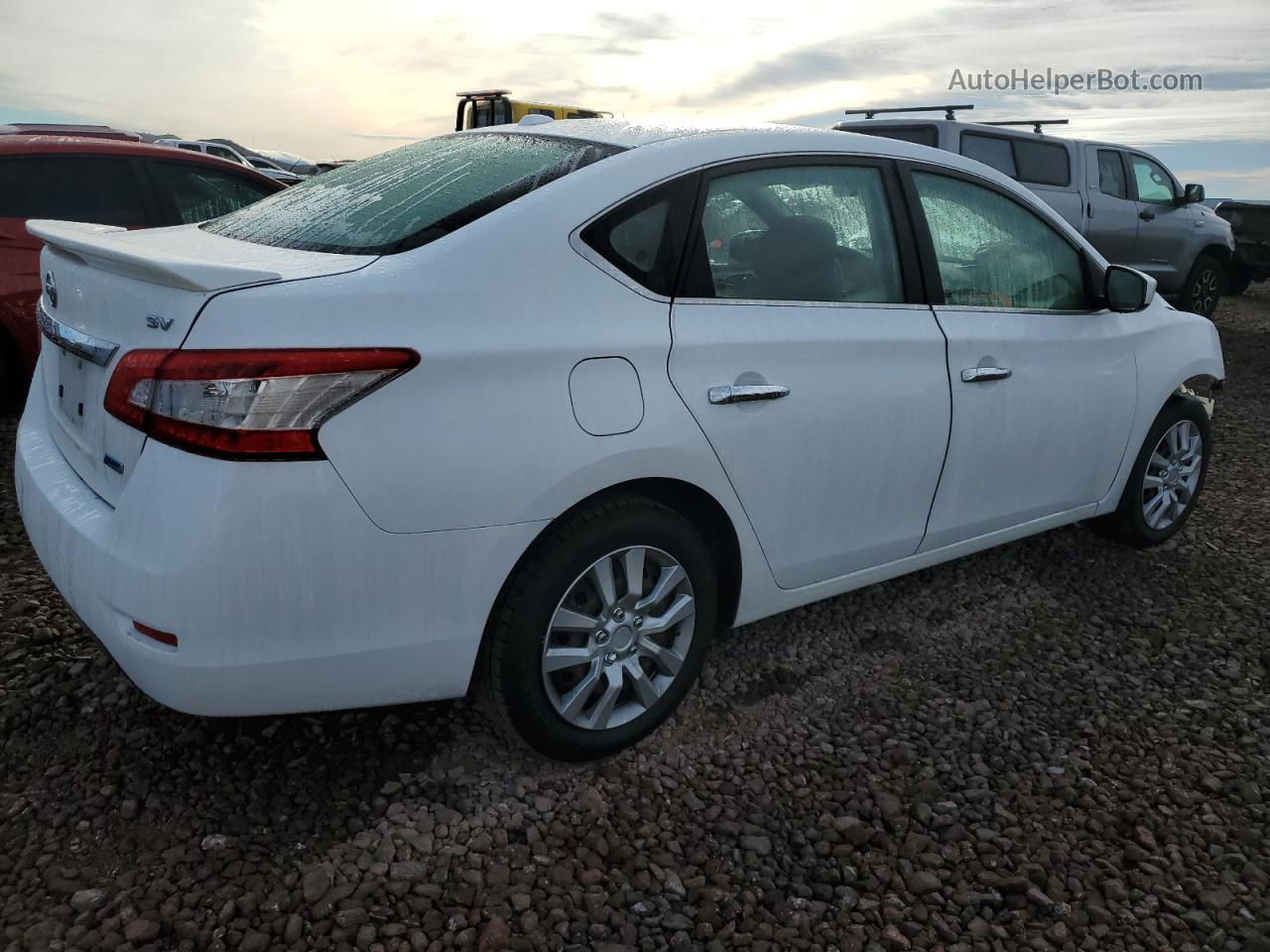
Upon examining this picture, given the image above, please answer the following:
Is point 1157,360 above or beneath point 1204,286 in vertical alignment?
above

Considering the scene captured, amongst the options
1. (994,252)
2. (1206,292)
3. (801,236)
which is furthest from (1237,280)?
(801,236)

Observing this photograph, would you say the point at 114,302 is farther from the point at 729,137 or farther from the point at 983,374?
the point at 983,374

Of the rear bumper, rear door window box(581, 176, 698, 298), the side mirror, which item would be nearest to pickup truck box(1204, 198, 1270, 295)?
the side mirror

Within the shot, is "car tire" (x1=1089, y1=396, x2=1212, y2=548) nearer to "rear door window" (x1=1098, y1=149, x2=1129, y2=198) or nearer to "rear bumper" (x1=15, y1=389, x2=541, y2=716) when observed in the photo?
"rear bumper" (x1=15, y1=389, x2=541, y2=716)

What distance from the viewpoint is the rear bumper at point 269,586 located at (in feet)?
6.86

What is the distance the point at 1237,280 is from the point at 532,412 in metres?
15.4

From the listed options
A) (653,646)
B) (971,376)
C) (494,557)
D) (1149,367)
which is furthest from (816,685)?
(1149,367)

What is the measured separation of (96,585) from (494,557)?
0.85m

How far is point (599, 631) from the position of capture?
266cm

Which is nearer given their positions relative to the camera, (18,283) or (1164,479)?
Result: (1164,479)

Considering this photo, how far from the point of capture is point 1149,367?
4117mm

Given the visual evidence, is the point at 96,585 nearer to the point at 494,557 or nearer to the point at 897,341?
the point at 494,557

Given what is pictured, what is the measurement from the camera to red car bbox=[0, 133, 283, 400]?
18.1 ft

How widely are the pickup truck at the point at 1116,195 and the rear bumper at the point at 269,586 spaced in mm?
8140
